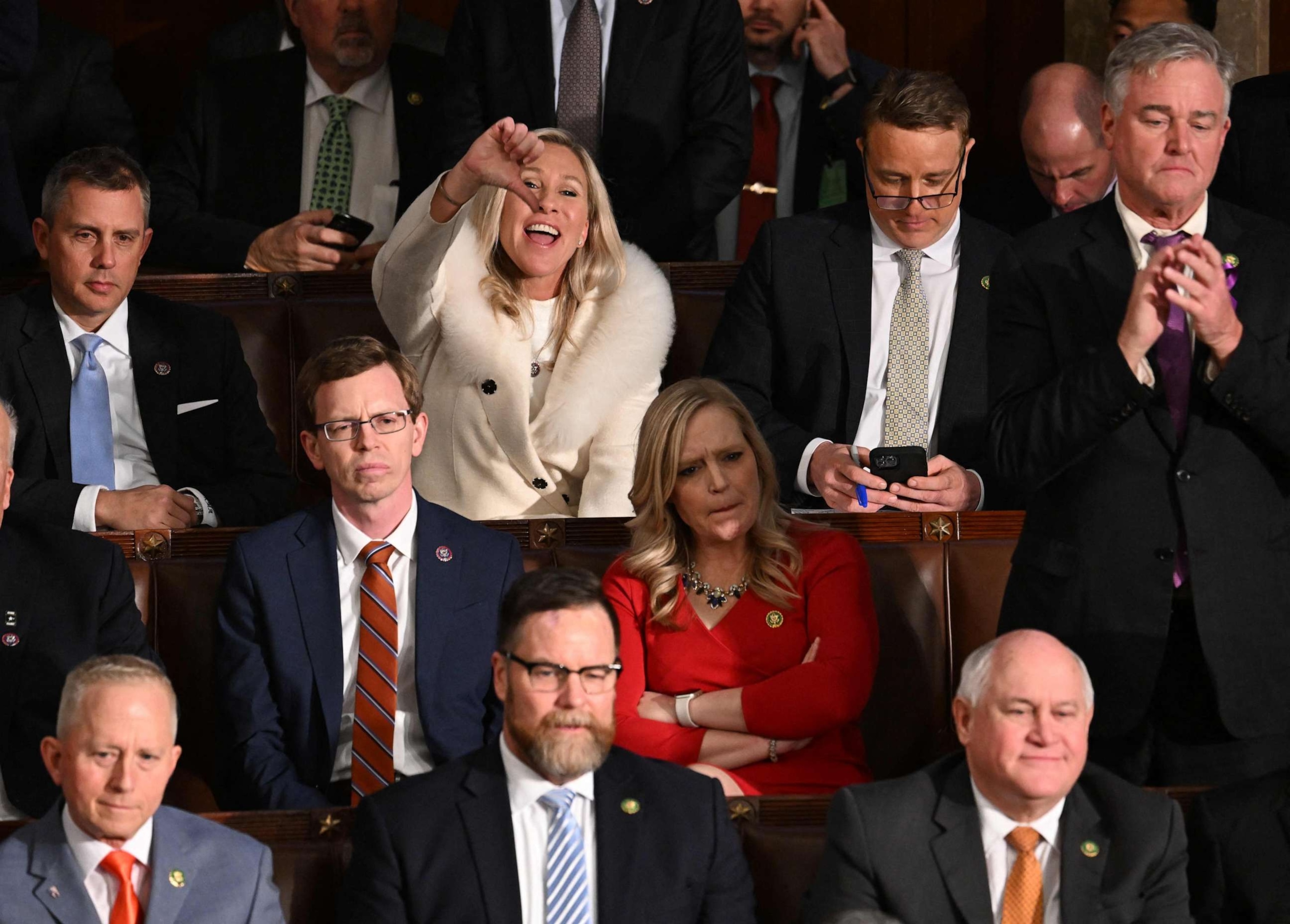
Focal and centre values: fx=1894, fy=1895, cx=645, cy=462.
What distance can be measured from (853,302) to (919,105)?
1.27 feet

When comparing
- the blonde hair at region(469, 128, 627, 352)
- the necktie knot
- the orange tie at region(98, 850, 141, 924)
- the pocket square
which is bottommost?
the orange tie at region(98, 850, 141, 924)

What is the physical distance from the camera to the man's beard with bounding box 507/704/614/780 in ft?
7.66

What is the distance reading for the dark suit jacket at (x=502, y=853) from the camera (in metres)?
2.32

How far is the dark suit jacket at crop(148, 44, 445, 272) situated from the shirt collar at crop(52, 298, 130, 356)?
2.80ft

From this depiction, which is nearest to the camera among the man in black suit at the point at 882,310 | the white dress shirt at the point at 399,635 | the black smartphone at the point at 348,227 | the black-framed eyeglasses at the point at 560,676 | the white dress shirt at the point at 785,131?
the black-framed eyeglasses at the point at 560,676

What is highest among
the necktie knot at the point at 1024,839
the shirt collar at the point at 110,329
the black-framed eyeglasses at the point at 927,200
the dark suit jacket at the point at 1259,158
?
the dark suit jacket at the point at 1259,158

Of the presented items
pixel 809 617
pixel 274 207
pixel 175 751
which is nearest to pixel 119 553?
pixel 175 751

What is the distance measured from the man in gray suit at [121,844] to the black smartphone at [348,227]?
1.95 meters

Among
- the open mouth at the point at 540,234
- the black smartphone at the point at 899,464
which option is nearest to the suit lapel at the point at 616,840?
the black smartphone at the point at 899,464

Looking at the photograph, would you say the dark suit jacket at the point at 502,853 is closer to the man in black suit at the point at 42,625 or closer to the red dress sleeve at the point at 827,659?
the red dress sleeve at the point at 827,659

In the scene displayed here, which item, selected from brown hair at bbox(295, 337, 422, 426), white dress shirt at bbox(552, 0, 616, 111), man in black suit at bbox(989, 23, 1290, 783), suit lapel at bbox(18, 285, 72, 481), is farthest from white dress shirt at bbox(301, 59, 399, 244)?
man in black suit at bbox(989, 23, 1290, 783)

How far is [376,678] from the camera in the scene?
2.82 m

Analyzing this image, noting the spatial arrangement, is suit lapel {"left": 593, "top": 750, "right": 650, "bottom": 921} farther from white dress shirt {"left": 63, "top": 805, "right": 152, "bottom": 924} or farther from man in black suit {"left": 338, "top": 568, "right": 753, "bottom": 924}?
white dress shirt {"left": 63, "top": 805, "right": 152, "bottom": 924}

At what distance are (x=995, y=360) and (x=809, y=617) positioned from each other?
54 cm
